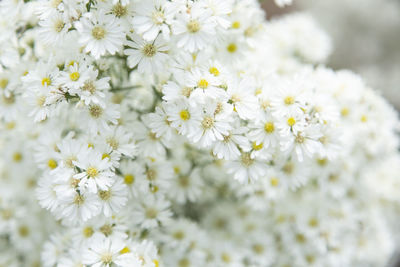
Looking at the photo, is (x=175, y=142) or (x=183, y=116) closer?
(x=183, y=116)

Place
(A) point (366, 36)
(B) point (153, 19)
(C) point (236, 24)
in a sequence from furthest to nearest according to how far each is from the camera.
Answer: (A) point (366, 36)
(C) point (236, 24)
(B) point (153, 19)

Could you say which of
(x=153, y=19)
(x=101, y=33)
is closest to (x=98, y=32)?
(x=101, y=33)

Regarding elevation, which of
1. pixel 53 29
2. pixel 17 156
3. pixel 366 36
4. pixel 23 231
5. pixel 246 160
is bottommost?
pixel 23 231

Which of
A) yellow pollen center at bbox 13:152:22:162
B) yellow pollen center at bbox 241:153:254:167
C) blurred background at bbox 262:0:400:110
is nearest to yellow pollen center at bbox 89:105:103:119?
yellow pollen center at bbox 241:153:254:167

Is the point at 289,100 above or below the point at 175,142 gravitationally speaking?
above

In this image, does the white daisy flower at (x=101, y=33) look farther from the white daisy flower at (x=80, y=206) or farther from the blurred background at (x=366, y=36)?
the blurred background at (x=366, y=36)

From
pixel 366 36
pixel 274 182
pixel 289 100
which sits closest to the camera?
pixel 289 100

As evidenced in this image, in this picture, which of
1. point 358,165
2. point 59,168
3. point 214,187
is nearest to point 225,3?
point 59,168

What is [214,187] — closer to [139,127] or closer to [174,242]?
[174,242]

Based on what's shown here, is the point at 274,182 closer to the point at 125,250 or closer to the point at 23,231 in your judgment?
the point at 125,250
